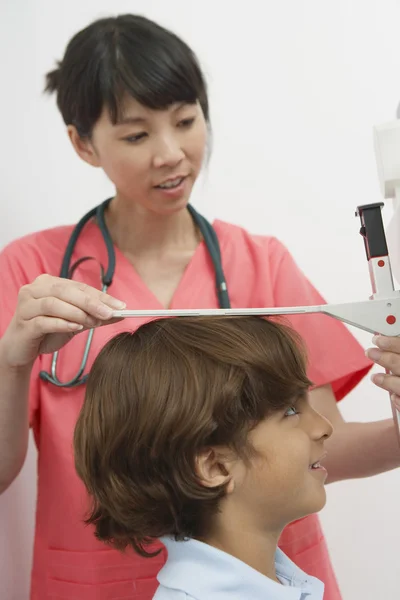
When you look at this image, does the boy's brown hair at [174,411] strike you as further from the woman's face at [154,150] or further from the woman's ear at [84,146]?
the woman's ear at [84,146]

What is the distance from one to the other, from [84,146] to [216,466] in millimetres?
→ 613

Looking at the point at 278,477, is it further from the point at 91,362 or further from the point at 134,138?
the point at 134,138

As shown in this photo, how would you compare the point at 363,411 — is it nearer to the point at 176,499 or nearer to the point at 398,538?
the point at 398,538

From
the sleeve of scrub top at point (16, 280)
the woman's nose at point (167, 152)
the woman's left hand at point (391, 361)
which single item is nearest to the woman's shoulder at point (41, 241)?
the sleeve of scrub top at point (16, 280)

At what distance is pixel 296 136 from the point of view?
5.76 ft

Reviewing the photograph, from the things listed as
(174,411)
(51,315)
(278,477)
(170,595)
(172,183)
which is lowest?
(170,595)

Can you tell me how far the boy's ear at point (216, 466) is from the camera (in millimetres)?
956

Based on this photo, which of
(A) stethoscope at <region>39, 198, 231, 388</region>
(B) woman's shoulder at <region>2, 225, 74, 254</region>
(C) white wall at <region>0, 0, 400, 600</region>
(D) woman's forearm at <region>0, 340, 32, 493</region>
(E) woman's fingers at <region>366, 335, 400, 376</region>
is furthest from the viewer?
(C) white wall at <region>0, 0, 400, 600</region>

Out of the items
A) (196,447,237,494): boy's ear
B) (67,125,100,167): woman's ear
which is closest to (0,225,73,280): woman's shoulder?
(67,125,100,167): woman's ear

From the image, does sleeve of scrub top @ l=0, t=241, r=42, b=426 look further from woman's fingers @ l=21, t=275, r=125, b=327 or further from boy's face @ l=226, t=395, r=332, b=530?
boy's face @ l=226, t=395, r=332, b=530

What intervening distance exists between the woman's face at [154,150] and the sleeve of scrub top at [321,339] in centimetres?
22

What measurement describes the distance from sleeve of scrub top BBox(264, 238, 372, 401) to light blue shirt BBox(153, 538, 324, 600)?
41cm

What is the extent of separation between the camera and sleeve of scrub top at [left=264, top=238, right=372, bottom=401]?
1289 mm

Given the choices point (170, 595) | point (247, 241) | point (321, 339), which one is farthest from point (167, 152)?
point (170, 595)
